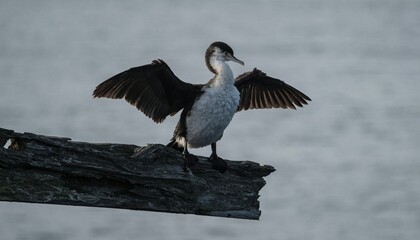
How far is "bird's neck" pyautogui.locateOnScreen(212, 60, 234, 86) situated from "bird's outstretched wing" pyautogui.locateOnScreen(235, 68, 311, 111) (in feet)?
1.33

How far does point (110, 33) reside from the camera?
1200 inches

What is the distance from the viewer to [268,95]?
7.97 meters

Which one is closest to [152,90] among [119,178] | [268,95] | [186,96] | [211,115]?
[186,96]

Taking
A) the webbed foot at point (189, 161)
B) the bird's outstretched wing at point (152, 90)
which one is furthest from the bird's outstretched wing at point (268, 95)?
the webbed foot at point (189, 161)

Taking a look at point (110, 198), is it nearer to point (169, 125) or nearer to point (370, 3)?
point (169, 125)

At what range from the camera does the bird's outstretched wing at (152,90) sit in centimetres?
709

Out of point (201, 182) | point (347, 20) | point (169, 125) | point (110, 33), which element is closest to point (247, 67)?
point (169, 125)

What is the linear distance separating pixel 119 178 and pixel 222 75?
6.92 ft

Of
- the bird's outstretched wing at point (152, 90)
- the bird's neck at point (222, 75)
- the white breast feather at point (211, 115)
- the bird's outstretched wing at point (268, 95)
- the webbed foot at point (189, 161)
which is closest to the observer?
the webbed foot at point (189, 161)

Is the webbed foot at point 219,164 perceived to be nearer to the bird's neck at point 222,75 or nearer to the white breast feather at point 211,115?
the white breast feather at point 211,115

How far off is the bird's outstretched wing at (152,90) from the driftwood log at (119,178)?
1217 millimetres

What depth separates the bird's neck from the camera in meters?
7.42

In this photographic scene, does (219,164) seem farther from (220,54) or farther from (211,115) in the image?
(220,54)

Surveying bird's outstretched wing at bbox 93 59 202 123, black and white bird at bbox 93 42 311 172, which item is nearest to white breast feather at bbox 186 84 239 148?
black and white bird at bbox 93 42 311 172
